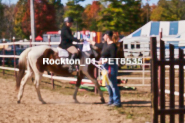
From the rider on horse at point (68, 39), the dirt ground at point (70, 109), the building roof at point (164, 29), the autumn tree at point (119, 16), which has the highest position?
the autumn tree at point (119, 16)

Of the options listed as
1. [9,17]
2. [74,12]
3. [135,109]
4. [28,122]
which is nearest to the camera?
[28,122]

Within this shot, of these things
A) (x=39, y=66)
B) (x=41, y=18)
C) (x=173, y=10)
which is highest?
(x=173, y=10)

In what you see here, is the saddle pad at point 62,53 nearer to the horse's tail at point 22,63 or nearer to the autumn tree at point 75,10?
the horse's tail at point 22,63

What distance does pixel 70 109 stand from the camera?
6.58m

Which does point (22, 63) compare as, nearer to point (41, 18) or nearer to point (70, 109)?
point (70, 109)

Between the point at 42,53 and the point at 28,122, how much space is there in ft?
8.05

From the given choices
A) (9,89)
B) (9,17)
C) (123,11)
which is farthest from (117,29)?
(9,89)

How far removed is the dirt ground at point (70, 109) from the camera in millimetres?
5666

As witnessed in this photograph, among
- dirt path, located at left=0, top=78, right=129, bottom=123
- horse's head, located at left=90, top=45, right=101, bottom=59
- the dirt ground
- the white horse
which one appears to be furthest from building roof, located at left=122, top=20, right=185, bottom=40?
dirt path, located at left=0, top=78, right=129, bottom=123

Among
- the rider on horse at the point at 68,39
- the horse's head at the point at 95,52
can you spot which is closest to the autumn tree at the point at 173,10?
the horse's head at the point at 95,52

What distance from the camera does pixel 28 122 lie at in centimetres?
544

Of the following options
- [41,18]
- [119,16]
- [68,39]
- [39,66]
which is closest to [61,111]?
[39,66]

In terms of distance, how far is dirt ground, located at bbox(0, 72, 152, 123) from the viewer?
18.6 feet

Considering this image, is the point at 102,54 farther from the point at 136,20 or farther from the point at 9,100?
the point at 136,20
